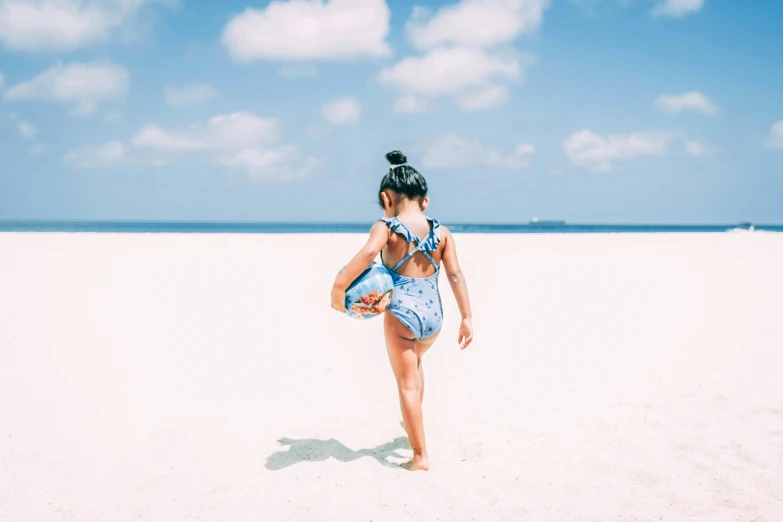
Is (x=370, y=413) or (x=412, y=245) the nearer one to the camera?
(x=412, y=245)

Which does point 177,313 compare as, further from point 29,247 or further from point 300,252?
point 29,247

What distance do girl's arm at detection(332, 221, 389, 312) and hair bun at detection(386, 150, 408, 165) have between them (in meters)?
0.44

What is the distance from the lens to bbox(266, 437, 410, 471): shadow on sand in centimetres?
386

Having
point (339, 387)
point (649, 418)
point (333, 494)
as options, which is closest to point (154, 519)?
point (333, 494)

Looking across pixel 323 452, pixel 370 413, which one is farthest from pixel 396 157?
pixel 370 413

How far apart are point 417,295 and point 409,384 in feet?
1.86

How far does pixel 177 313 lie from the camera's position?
838 centimetres

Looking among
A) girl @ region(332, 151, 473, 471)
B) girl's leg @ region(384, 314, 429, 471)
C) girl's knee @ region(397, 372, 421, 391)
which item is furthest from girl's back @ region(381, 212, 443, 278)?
girl's knee @ region(397, 372, 421, 391)

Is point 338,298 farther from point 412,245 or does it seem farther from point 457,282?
point 457,282

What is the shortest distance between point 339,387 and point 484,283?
7.36 m

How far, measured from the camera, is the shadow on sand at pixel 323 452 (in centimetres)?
386

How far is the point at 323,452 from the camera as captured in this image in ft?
13.2

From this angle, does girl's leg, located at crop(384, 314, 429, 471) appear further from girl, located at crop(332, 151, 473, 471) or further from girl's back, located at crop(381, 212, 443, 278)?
girl's back, located at crop(381, 212, 443, 278)

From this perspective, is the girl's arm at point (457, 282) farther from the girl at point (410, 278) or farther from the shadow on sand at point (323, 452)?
the shadow on sand at point (323, 452)
